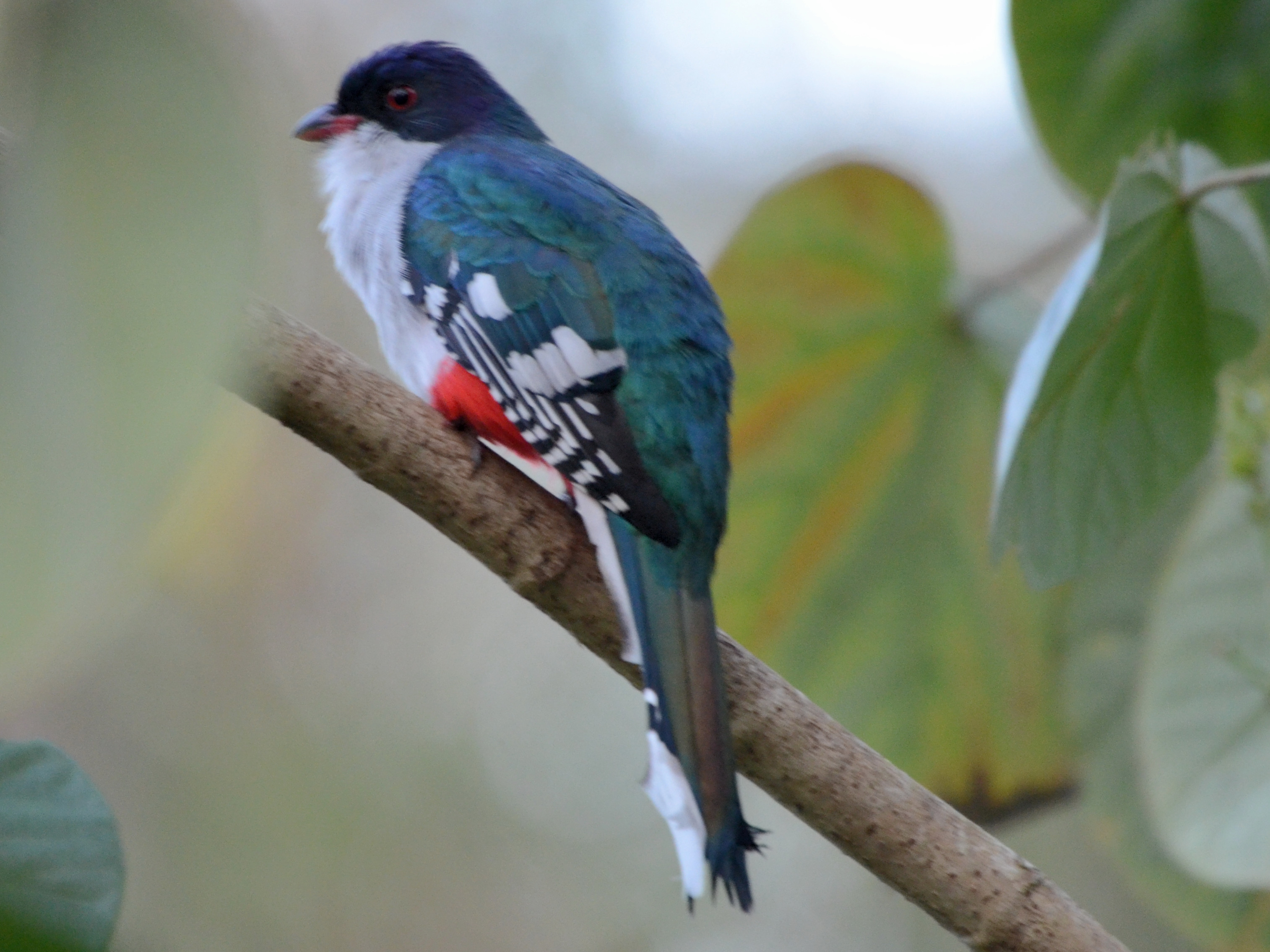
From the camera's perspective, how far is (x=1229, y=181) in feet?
6.45

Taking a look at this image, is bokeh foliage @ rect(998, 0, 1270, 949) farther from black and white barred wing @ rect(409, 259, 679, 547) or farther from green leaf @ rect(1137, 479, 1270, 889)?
black and white barred wing @ rect(409, 259, 679, 547)

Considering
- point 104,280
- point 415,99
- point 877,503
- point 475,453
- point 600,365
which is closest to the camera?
point 104,280

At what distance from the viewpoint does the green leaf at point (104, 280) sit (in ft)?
1.71

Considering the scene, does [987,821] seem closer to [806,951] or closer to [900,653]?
[900,653]

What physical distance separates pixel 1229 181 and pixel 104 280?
1.83m

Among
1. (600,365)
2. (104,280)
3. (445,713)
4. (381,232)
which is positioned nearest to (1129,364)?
(600,365)

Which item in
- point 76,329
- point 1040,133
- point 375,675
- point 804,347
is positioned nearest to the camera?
point 76,329

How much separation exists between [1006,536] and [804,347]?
860 mm

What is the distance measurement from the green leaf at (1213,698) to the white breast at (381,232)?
143 centimetres

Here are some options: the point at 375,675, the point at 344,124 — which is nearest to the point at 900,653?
the point at 344,124

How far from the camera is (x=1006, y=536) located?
2.12 m

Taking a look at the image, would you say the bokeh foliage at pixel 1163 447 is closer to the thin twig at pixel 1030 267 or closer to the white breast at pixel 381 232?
the thin twig at pixel 1030 267

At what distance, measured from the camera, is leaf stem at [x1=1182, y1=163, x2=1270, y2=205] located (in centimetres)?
191

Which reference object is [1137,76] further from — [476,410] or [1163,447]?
[476,410]
